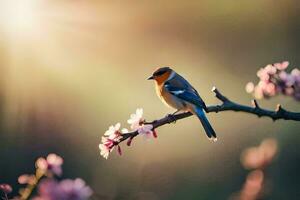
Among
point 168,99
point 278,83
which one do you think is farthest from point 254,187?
point 168,99

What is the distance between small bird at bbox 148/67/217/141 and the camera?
12.1 ft

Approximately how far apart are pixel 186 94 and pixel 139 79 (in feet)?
19.0

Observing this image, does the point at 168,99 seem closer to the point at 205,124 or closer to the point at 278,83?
the point at 205,124

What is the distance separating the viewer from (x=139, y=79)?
9.73 m

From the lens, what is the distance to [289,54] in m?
9.05

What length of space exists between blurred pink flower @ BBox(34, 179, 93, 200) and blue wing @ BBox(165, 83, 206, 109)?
2171 millimetres

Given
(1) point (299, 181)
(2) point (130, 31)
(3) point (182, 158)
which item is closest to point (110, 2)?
(2) point (130, 31)

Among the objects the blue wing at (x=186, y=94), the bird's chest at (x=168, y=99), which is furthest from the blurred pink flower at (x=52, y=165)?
the bird's chest at (x=168, y=99)

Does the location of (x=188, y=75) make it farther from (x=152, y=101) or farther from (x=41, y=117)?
(x=41, y=117)

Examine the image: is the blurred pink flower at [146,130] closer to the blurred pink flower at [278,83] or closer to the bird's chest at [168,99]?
the blurred pink flower at [278,83]

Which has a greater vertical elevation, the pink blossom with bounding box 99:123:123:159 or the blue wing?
the blue wing

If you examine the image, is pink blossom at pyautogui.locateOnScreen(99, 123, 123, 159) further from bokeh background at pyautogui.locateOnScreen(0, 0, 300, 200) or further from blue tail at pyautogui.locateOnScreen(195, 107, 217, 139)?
bokeh background at pyautogui.locateOnScreen(0, 0, 300, 200)

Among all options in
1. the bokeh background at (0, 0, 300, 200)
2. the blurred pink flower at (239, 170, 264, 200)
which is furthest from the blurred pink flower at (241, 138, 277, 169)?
the bokeh background at (0, 0, 300, 200)

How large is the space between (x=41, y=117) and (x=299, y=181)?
3584 millimetres
